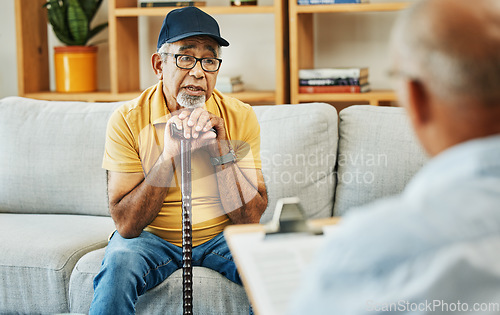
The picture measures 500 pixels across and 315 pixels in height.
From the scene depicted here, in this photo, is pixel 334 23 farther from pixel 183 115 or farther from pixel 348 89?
pixel 183 115

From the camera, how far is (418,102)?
69 centimetres

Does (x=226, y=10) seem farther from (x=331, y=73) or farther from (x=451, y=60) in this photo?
(x=451, y=60)

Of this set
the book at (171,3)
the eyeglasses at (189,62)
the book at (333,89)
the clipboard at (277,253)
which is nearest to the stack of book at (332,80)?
the book at (333,89)

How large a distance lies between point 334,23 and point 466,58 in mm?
2406

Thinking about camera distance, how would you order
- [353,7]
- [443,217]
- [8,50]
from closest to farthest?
[443,217], [353,7], [8,50]

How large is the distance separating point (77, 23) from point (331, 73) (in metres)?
1.20

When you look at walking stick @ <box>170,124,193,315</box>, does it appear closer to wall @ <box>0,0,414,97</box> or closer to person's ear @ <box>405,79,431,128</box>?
person's ear @ <box>405,79,431,128</box>

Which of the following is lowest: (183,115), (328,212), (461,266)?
(328,212)

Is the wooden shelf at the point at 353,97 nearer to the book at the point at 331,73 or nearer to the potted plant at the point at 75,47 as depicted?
the book at the point at 331,73

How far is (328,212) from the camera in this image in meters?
2.27

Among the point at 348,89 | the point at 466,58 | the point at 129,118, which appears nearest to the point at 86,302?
the point at 129,118

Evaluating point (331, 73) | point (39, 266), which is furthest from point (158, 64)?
point (331, 73)

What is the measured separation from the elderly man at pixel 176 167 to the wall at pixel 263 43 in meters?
1.19

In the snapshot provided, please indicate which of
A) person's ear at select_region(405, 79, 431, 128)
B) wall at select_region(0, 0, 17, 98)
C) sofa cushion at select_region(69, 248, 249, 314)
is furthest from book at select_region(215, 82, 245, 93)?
person's ear at select_region(405, 79, 431, 128)
